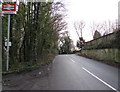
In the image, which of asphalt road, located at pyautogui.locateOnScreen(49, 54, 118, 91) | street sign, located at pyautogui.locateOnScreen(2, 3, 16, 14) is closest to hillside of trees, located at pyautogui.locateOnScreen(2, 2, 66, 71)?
street sign, located at pyautogui.locateOnScreen(2, 3, 16, 14)

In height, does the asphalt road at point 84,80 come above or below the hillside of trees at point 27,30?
below

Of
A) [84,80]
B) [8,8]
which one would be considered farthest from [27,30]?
[84,80]

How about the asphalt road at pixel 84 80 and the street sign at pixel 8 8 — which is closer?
the asphalt road at pixel 84 80

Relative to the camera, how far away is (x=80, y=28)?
2324 inches

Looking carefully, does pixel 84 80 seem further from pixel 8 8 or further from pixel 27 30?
pixel 27 30

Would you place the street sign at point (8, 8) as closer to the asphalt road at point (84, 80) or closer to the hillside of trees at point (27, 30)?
the hillside of trees at point (27, 30)

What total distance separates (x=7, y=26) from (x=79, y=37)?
2057 inches

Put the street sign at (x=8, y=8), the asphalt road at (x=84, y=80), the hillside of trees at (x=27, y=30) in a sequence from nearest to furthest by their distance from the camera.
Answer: the asphalt road at (x=84, y=80) → the street sign at (x=8, y=8) → the hillside of trees at (x=27, y=30)

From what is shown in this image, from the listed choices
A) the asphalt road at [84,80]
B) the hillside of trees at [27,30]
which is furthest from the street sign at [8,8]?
the asphalt road at [84,80]

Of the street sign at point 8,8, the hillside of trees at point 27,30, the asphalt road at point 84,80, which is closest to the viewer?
the asphalt road at point 84,80

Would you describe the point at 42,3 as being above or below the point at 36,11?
above

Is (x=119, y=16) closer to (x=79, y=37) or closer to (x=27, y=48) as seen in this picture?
(x=27, y=48)

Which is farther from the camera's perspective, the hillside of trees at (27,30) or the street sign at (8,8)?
the hillside of trees at (27,30)

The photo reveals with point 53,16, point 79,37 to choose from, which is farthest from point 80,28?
point 53,16
